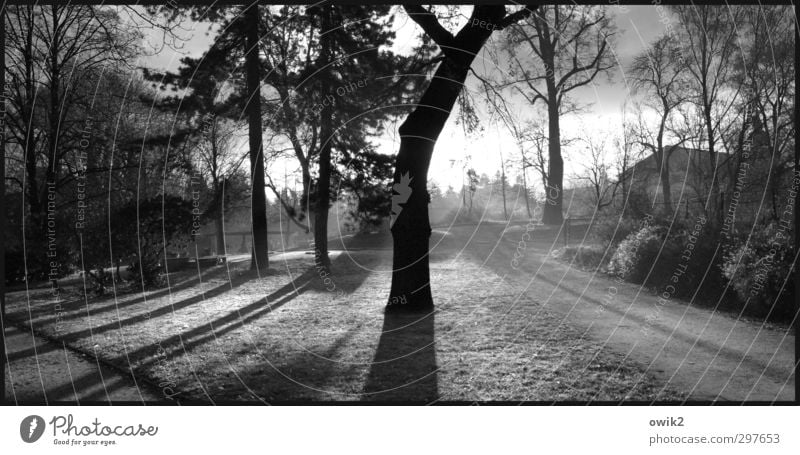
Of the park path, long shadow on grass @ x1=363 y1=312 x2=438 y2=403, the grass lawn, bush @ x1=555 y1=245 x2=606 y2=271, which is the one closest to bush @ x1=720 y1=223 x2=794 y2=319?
the grass lawn

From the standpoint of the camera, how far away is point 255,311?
352 inches

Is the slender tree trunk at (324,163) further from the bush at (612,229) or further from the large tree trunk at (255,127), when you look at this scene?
the bush at (612,229)

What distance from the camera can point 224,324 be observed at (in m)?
7.84

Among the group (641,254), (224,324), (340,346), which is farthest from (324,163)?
(641,254)

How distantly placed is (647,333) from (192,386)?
661cm

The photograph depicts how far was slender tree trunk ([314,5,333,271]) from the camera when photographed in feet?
42.7

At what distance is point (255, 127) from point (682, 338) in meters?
10.8

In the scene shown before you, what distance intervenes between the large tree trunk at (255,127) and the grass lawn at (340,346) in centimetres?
317

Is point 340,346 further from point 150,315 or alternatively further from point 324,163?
point 324,163

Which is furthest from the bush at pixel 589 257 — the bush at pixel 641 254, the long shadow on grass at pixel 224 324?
the long shadow on grass at pixel 224 324

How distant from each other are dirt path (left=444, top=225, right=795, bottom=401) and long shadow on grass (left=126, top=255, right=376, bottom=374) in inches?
218

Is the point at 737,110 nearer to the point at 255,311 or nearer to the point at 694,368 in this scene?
the point at 694,368

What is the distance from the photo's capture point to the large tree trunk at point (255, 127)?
12344 millimetres

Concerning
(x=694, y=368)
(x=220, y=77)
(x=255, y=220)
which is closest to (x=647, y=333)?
(x=694, y=368)
